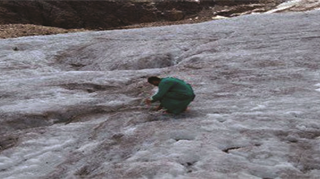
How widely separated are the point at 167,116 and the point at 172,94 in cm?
60

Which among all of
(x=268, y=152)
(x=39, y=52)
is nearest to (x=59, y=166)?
(x=268, y=152)

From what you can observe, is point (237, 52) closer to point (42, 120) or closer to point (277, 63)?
point (277, 63)

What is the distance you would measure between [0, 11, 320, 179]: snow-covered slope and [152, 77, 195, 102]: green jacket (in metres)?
0.53

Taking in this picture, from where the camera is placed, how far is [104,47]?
847 inches

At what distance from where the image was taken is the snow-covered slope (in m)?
7.67

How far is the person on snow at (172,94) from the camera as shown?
9.89m

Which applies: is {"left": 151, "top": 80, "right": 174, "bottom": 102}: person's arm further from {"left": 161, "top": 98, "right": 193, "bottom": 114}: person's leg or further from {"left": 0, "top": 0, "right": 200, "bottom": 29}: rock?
{"left": 0, "top": 0, "right": 200, "bottom": 29}: rock

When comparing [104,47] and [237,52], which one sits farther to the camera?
[104,47]

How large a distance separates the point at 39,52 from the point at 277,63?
1174cm

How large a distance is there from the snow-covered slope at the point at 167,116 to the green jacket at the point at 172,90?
53 centimetres

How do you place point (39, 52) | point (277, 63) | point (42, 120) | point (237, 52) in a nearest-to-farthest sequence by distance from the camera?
point (42, 120)
point (277, 63)
point (237, 52)
point (39, 52)

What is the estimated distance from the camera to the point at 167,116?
1015 centimetres

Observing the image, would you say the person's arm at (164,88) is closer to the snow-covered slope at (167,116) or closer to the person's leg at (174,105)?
the person's leg at (174,105)

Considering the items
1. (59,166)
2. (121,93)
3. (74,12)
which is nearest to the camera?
(59,166)
